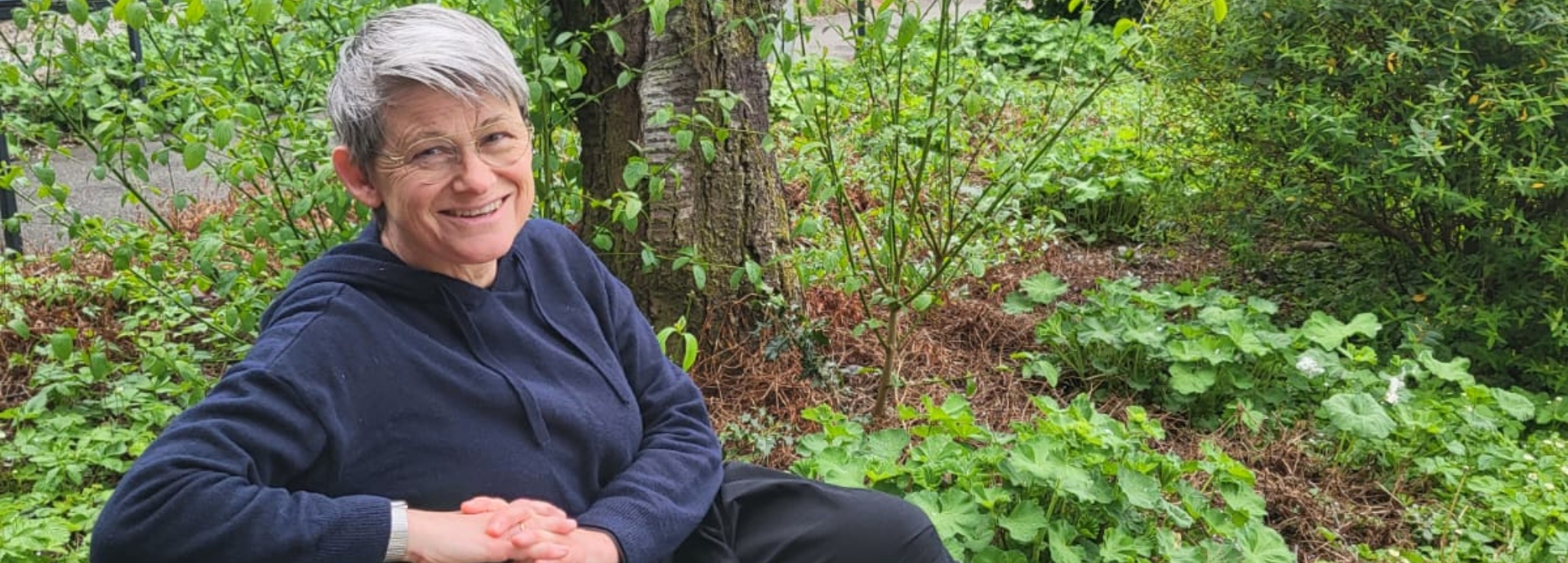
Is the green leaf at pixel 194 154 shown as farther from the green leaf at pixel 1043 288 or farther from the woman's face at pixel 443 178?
the green leaf at pixel 1043 288

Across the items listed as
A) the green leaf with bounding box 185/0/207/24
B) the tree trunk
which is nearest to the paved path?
the tree trunk

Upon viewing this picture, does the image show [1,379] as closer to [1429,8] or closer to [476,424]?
[476,424]

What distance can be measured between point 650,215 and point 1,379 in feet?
6.77

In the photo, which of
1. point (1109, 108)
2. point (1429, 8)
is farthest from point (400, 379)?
point (1109, 108)

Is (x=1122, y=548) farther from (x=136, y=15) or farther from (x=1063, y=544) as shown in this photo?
(x=136, y=15)

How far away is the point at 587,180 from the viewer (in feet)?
12.8

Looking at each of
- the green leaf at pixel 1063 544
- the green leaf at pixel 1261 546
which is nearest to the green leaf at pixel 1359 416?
the green leaf at pixel 1261 546

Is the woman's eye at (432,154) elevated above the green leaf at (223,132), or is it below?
above

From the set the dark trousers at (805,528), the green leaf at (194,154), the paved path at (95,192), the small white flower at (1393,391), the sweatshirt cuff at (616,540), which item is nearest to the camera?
the sweatshirt cuff at (616,540)

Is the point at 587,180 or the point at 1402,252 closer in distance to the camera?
the point at 587,180

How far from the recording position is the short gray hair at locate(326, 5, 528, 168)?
1968 millimetres

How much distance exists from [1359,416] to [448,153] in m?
2.56

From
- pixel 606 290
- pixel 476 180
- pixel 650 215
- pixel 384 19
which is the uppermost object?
pixel 384 19

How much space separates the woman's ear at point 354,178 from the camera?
81.4 inches
